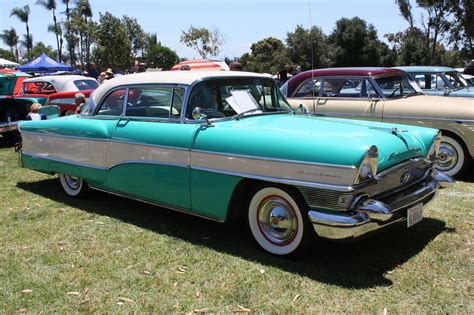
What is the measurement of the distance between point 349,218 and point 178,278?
1.36m

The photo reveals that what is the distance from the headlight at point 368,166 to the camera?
3.33m

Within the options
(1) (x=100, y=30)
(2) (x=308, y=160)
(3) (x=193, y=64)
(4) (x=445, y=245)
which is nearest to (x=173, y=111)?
(2) (x=308, y=160)

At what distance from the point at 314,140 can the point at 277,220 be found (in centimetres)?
72

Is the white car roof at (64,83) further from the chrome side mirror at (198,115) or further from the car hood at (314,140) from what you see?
the car hood at (314,140)

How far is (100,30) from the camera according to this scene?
1420 inches

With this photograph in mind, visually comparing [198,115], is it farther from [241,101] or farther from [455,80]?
[455,80]

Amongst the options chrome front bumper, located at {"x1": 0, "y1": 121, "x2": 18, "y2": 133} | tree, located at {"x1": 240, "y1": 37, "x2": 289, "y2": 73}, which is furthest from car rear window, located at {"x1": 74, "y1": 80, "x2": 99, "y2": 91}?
tree, located at {"x1": 240, "y1": 37, "x2": 289, "y2": 73}

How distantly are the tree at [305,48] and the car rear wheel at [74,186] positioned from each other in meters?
38.7

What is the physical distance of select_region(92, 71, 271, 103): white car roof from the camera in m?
4.55

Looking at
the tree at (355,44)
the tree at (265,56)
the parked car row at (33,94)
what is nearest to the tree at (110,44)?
the tree at (265,56)

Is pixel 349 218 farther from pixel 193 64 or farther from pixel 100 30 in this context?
pixel 100 30

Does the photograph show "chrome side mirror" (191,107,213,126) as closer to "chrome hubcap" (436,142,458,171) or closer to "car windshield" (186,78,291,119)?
"car windshield" (186,78,291,119)

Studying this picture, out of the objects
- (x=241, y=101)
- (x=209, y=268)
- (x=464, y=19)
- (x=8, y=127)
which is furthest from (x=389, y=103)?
(x=464, y=19)

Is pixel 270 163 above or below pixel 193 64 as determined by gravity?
below
